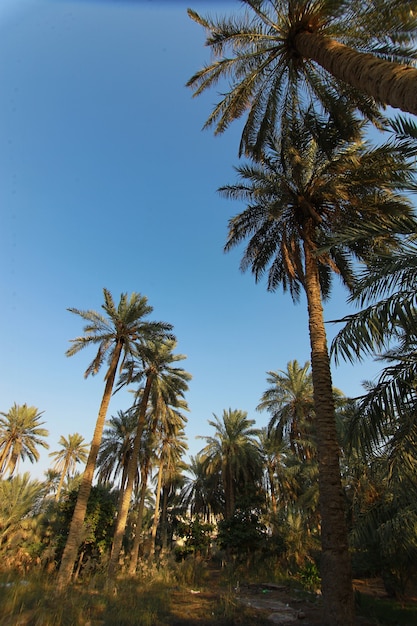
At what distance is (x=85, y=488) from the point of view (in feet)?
55.5

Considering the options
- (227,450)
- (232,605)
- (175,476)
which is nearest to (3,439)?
(175,476)

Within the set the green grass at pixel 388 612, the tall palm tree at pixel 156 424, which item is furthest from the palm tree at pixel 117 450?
the green grass at pixel 388 612

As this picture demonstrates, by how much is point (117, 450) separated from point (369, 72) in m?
29.7

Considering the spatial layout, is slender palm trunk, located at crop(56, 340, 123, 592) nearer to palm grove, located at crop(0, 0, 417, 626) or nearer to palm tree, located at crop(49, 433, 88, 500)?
palm grove, located at crop(0, 0, 417, 626)

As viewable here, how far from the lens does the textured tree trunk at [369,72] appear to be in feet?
15.2

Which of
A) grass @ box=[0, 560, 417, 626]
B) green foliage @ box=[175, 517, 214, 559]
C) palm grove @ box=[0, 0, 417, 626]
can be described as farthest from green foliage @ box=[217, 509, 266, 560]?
grass @ box=[0, 560, 417, 626]

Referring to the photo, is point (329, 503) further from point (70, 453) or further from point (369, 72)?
point (70, 453)

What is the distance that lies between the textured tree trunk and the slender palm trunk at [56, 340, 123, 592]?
53.7 feet

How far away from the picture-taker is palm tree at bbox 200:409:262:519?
29812 millimetres

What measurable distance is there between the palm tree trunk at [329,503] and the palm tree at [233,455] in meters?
22.1

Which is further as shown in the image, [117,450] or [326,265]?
[117,450]

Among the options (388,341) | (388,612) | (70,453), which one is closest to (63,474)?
(70,453)

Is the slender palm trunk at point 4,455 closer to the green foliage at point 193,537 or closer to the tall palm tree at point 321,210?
the green foliage at point 193,537

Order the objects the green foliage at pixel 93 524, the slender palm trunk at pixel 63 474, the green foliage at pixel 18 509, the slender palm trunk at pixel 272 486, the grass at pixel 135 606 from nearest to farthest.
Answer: the grass at pixel 135 606
the green foliage at pixel 18 509
the green foliage at pixel 93 524
the slender palm trunk at pixel 272 486
the slender palm trunk at pixel 63 474
